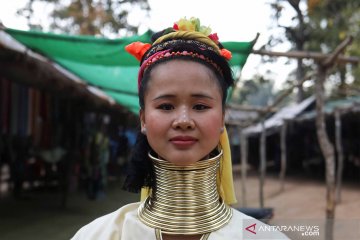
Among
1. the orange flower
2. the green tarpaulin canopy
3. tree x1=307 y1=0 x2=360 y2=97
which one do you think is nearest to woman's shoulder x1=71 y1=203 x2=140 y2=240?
the orange flower

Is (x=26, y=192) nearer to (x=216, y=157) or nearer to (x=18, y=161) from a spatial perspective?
(x=18, y=161)

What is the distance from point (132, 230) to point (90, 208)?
6.49m

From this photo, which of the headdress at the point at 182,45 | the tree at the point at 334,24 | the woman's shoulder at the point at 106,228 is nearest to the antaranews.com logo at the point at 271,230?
the woman's shoulder at the point at 106,228

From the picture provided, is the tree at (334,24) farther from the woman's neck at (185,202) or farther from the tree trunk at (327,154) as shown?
the woman's neck at (185,202)

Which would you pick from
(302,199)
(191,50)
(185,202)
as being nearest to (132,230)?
(185,202)

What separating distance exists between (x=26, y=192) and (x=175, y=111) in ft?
28.9

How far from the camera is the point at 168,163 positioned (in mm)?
1626

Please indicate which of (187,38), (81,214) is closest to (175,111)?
(187,38)

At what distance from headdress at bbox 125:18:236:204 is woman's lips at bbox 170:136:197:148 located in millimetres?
327

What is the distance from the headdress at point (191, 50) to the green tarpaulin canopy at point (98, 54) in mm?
2273

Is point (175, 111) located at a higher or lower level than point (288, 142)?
higher

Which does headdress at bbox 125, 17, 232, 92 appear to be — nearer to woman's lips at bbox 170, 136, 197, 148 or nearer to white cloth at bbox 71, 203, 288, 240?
woman's lips at bbox 170, 136, 197, 148

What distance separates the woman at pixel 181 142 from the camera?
1.54 metres

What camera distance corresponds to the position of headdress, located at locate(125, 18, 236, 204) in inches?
63.6
